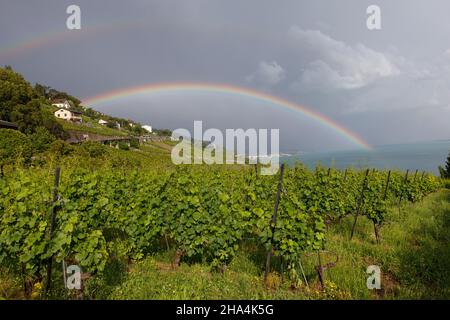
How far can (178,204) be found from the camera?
16.6 ft

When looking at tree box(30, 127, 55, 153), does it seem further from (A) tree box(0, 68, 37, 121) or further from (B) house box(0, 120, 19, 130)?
(A) tree box(0, 68, 37, 121)

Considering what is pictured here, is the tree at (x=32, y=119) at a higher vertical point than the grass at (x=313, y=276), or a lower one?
higher

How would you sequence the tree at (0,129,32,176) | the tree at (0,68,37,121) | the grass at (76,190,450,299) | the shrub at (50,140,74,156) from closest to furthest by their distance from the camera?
the grass at (76,190,450,299) < the tree at (0,129,32,176) < the shrub at (50,140,74,156) < the tree at (0,68,37,121)

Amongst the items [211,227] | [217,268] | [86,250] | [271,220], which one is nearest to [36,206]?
[86,250]

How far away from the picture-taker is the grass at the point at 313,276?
4.13 m

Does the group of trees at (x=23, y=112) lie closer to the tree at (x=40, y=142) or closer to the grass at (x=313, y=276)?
the tree at (x=40, y=142)

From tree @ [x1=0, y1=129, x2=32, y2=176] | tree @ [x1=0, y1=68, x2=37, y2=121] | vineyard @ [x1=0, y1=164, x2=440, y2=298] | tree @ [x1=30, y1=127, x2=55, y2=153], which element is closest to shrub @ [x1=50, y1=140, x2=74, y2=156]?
tree @ [x1=30, y1=127, x2=55, y2=153]

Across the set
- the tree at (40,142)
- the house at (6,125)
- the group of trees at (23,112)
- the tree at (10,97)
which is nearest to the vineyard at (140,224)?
the tree at (40,142)

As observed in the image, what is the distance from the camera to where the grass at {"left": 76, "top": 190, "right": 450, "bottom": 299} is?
4133 millimetres

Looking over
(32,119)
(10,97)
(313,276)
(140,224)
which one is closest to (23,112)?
(32,119)

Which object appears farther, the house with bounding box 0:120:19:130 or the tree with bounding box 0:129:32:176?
the house with bounding box 0:120:19:130

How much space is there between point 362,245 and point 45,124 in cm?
4660
